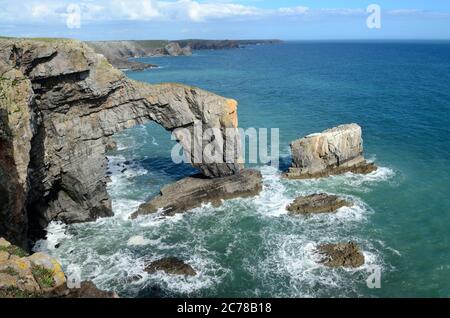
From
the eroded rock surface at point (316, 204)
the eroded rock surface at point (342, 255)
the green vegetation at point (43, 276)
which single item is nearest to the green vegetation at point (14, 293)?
the green vegetation at point (43, 276)

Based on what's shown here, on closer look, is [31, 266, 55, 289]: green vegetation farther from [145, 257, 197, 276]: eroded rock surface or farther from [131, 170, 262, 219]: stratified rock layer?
[131, 170, 262, 219]: stratified rock layer

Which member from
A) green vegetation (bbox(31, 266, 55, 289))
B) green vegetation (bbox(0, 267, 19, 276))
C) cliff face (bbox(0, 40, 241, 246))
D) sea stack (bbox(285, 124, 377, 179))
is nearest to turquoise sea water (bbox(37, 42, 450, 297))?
sea stack (bbox(285, 124, 377, 179))

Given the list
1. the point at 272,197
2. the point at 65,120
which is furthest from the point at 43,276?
the point at 272,197

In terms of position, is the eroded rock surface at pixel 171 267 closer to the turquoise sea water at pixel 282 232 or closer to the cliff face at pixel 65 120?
the turquoise sea water at pixel 282 232

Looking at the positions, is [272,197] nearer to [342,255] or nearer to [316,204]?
[316,204]

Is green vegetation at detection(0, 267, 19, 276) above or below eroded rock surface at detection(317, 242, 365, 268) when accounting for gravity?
above

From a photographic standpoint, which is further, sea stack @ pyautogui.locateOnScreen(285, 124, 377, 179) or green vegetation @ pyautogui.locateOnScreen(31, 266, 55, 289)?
sea stack @ pyautogui.locateOnScreen(285, 124, 377, 179)
